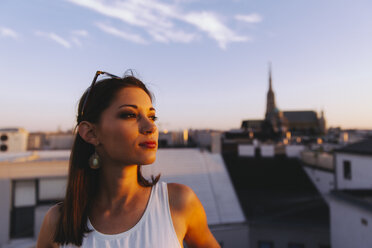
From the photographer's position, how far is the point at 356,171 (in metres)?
14.4

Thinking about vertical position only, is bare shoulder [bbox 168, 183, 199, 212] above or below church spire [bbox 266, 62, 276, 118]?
below

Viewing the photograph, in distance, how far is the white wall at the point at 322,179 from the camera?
18.3 metres

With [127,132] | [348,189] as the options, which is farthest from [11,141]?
[348,189]

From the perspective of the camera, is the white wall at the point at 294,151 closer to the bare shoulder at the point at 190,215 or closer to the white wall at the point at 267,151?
the white wall at the point at 267,151

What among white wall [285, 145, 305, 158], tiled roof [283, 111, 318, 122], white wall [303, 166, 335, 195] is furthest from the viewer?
tiled roof [283, 111, 318, 122]

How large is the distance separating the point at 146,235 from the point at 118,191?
15.7 inches

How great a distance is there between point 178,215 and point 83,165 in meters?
0.82

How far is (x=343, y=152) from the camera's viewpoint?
613 inches

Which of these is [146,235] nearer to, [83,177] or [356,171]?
[83,177]

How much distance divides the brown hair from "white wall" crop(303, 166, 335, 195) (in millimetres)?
20789

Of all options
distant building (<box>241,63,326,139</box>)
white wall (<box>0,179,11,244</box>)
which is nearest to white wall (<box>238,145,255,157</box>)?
white wall (<box>0,179,11,244</box>)

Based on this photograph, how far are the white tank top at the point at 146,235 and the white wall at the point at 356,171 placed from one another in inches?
639

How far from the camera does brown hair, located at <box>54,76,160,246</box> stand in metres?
1.44

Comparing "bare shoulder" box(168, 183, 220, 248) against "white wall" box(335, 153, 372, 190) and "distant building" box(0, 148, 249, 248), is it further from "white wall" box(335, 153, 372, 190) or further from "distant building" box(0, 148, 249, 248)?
"white wall" box(335, 153, 372, 190)
